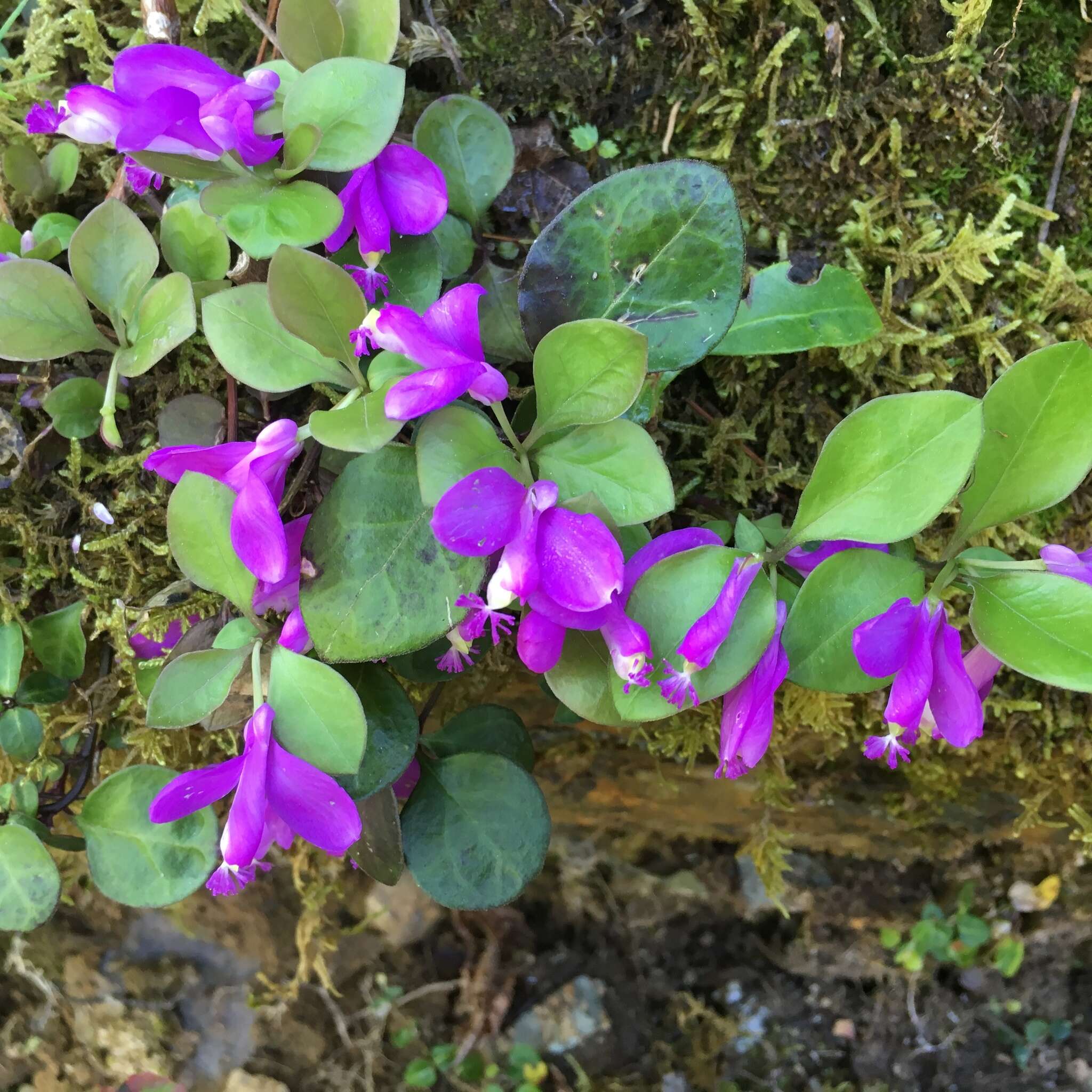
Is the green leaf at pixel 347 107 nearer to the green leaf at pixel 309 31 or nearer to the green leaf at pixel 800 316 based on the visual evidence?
the green leaf at pixel 309 31

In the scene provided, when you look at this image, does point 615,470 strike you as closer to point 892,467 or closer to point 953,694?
point 892,467

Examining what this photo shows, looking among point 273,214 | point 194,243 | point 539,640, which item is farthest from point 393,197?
point 539,640

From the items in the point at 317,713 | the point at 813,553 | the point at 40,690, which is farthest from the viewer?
the point at 40,690

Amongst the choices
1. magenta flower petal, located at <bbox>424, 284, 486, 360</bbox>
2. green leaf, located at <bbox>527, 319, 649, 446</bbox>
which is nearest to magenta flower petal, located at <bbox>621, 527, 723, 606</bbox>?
green leaf, located at <bbox>527, 319, 649, 446</bbox>

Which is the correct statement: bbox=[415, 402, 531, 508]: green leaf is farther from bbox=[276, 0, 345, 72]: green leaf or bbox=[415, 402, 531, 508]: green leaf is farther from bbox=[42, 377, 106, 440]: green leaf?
bbox=[42, 377, 106, 440]: green leaf

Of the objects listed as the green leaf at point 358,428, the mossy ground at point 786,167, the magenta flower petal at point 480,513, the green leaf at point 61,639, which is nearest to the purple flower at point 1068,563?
the mossy ground at point 786,167

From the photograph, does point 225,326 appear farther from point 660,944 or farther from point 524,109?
point 660,944
